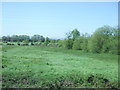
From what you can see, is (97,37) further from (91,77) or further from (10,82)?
(10,82)

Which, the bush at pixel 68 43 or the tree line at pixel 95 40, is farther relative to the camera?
the bush at pixel 68 43

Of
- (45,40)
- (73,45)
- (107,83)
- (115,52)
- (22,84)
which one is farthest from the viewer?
(45,40)

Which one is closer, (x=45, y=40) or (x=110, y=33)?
(x=110, y=33)

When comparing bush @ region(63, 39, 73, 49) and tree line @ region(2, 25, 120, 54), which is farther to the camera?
bush @ region(63, 39, 73, 49)

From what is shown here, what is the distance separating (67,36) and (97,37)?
14.3 ft

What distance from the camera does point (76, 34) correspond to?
1429 cm

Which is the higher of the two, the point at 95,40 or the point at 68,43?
the point at 95,40

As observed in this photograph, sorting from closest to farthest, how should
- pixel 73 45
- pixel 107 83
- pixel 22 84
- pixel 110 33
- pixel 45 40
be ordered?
pixel 22 84, pixel 107 83, pixel 110 33, pixel 73 45, pixel 45 40

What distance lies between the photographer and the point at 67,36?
15.2m

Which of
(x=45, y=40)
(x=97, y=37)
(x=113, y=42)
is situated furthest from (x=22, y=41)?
(x=113, y=42)

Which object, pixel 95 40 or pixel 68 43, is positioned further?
pixel 68 43

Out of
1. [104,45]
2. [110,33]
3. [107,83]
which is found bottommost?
[107,83]

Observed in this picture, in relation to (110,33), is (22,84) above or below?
below

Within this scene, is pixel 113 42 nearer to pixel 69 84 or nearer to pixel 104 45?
pixel 104 45
